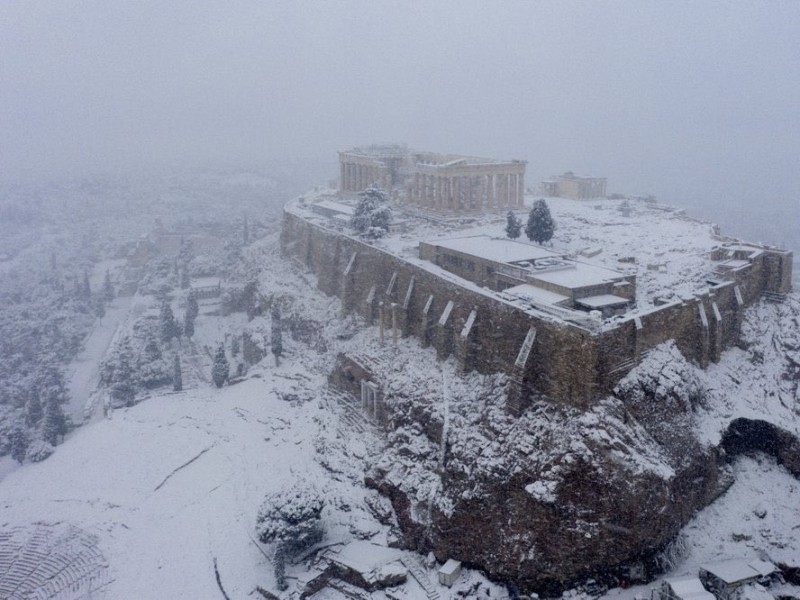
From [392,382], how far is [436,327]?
417 centimetres

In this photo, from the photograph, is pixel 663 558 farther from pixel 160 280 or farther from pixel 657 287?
pixel 160 280

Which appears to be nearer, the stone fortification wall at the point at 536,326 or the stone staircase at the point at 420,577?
the stone staircase at the point at 420,577

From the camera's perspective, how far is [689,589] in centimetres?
2231

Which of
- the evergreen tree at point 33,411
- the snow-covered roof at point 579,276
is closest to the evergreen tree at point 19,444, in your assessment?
the evergreen tree at point 33,411

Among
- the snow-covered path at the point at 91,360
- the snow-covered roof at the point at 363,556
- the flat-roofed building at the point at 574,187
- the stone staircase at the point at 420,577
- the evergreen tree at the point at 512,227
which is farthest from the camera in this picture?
the flat-roofed building at the point at 574,187

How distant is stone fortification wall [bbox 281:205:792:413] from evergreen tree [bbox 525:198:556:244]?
9.90 metres

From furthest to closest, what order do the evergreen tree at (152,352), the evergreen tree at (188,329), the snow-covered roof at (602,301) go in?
the evergreen tree at (188,329) → the evergreen tree at (152,352) → the snow-covered roof at (602,301)

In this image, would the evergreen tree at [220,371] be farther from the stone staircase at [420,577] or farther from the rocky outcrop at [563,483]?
the stone staircase at [420,577]

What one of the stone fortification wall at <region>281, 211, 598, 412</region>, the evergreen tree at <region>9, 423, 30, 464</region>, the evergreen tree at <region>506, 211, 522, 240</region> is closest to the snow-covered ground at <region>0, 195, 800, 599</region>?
the stone fortification wall at <region>281, 211, 598, 412</region>

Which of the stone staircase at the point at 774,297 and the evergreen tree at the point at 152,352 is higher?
the stone staircase at the point at 774,297

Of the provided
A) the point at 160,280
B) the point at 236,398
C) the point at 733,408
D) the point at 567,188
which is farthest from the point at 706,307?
the point at 160,280

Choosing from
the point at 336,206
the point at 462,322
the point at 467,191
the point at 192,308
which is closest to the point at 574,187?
the point at 467,191

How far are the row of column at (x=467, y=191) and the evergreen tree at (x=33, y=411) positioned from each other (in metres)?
39.0

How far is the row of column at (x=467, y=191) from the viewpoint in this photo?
53.9 meters
